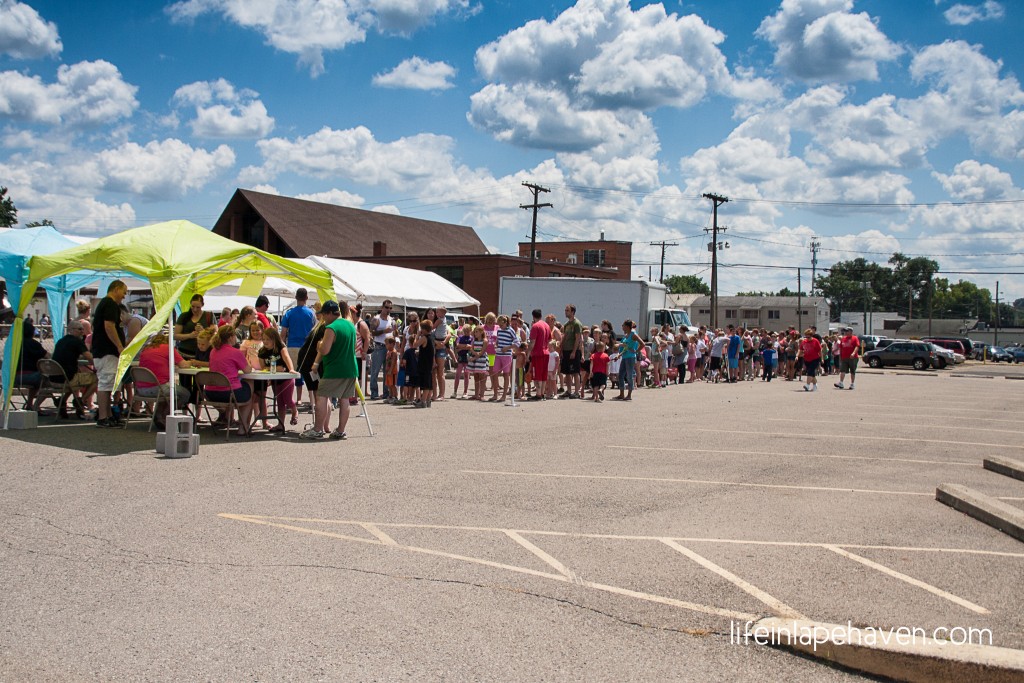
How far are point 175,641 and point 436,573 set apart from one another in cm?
175

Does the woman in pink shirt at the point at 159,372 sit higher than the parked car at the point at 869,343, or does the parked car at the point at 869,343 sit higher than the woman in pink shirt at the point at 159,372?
the parked car at the point at 869,343

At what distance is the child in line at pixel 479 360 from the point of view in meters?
17.9

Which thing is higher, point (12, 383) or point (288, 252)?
point (288, 252)

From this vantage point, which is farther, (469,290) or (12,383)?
(469,290)

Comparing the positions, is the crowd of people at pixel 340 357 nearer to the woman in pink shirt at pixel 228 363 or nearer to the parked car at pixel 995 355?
the woman in pink shirt at pixel 228 363

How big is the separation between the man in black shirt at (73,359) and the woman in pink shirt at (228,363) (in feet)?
8.13

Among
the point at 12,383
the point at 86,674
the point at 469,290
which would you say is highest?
the point at 469,290

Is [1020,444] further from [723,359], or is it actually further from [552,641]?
[723,359]

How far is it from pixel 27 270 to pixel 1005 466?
48.1 ft

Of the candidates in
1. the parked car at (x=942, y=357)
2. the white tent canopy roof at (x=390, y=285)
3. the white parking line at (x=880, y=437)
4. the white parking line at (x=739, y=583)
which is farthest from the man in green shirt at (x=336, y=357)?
the parked car at (x=942, y=357)

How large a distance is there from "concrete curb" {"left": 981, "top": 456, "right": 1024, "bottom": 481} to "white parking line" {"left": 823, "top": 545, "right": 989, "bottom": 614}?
15.3ft

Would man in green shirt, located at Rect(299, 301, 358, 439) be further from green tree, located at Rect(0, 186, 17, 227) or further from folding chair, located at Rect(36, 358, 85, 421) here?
green tree, located at Rect(0, 186, 17, 227)

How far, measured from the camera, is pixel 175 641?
440 centimetres

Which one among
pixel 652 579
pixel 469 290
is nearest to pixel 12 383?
pixel 652 579
